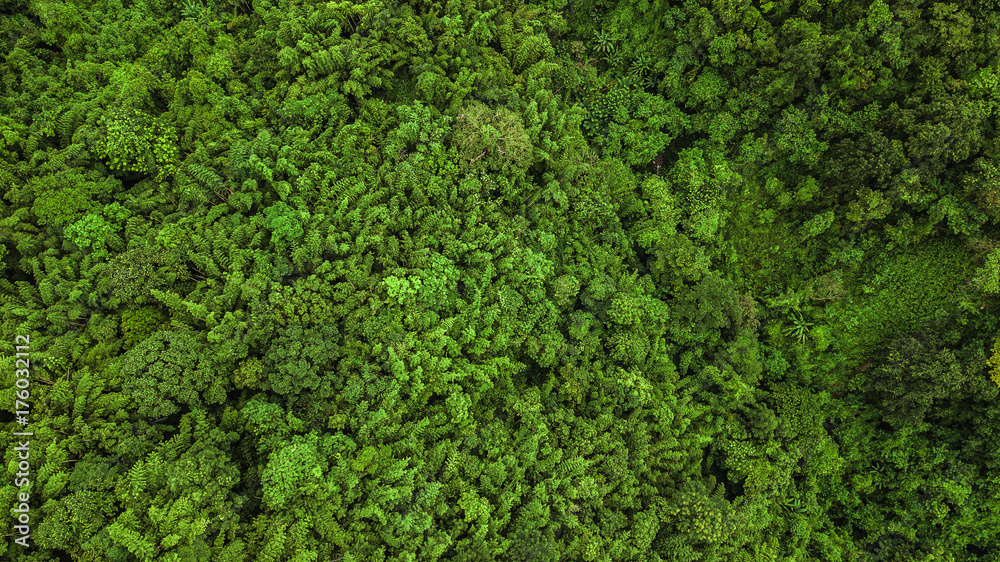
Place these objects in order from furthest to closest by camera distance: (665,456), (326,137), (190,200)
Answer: (665,456), (326,137), (190,200)

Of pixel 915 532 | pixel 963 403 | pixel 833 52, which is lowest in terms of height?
pixel 915 532

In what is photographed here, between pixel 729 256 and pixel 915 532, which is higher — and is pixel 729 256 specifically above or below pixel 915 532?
above

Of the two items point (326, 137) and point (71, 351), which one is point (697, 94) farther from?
point (71, 351)

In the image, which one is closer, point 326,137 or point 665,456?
point 326,137

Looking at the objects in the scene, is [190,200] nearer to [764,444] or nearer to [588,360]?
[588,360]

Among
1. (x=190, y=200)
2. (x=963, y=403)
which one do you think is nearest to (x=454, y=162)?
(x=190, y=200)

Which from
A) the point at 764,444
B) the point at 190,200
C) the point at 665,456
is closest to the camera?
the point at 190,200
